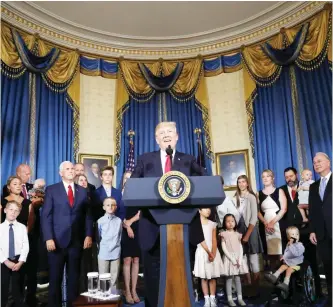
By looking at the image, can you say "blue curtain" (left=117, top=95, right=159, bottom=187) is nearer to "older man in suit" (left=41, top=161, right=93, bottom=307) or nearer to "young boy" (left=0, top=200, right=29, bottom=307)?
"older man in suit" (left=41, top=161, right=93, bottom=307)

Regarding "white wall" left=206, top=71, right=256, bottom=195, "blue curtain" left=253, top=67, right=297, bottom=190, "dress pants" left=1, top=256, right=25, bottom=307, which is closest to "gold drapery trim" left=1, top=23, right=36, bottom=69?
"dress pants" left=1, top=256, right=25, bottom=307

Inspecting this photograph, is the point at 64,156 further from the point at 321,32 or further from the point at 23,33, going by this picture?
the point at 321,32

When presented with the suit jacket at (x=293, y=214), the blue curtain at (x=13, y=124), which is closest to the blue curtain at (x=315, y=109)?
the suit jacket at (x=293, y=214)

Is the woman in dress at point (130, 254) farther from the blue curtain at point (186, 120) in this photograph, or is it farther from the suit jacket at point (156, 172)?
the blue curtain at point (186, 120)

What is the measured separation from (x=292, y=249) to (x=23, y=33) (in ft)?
18.9

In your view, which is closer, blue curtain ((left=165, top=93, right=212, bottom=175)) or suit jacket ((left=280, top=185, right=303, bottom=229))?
suit jacket ((left=280, top=185, right=303, bottom=229))

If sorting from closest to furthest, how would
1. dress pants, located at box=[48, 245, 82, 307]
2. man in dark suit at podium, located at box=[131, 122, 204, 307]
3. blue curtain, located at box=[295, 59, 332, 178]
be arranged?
man in dark suit at podium, located at box=[131, 122, 204, 307] → dress pants, located at box=[48, 245, 82, 307] → blue curtain, located at box=[295, 59, 332, 178]

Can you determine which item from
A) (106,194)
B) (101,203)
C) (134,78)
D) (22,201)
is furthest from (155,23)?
(22,201)

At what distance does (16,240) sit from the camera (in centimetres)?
367


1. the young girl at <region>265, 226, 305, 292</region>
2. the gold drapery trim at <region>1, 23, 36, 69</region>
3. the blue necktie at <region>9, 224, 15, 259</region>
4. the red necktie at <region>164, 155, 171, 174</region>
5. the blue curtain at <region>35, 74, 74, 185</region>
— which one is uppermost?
the gold drapery trim at <region>1, 23, 36, 69</region>

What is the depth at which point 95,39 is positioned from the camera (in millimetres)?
7352

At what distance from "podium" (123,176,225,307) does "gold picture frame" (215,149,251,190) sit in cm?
499

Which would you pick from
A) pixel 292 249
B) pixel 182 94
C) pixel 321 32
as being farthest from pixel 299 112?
pixel 292 249

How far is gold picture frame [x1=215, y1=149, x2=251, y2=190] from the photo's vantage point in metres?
7.00
